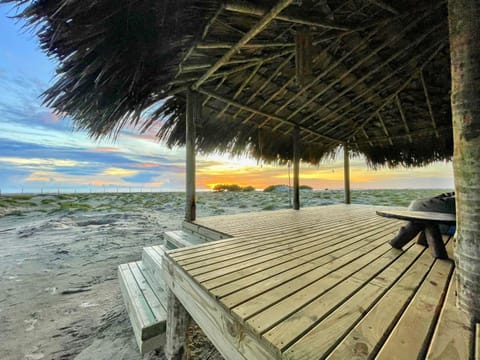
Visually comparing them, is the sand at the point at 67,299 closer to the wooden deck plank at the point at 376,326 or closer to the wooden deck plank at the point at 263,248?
the wooden deck plank at the point at 263,248

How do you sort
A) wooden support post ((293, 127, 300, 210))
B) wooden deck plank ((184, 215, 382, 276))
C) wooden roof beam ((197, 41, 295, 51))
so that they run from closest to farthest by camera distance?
wooden deck plank ((184, 215, 382, 276)) → wooden roof beam ((197, 41, 295, 51)) → wooden support post ((293, 127, 300, 210))

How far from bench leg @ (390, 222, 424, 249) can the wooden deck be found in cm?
9

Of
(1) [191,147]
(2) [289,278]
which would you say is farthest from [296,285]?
(1) [191,147]

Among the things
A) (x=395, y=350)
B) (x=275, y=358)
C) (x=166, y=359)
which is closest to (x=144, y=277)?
(x=166, y=359)

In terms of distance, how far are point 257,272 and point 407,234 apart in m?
A: 1.45

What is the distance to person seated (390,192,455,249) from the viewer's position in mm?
1815

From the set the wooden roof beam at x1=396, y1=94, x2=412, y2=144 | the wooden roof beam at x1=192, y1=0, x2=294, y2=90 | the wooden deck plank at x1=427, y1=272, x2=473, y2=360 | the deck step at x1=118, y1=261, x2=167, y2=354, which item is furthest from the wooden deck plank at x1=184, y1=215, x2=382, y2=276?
the wooden roof beam at x1=396, y1=94, x2=412, y2=144

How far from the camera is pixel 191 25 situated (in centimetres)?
210

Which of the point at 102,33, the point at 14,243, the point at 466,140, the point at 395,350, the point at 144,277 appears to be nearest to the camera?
the point at 395,350

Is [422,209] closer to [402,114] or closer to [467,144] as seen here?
[467,144]

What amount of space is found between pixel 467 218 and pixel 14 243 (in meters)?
8.19

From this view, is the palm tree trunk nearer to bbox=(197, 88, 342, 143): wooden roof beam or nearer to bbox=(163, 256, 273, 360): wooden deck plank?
bbox=(163, 256, 273, 360): wooden deck plank

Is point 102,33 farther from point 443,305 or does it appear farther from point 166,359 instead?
Answer: point 443,305

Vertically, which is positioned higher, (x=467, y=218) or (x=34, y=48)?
(x=34, y=48)
